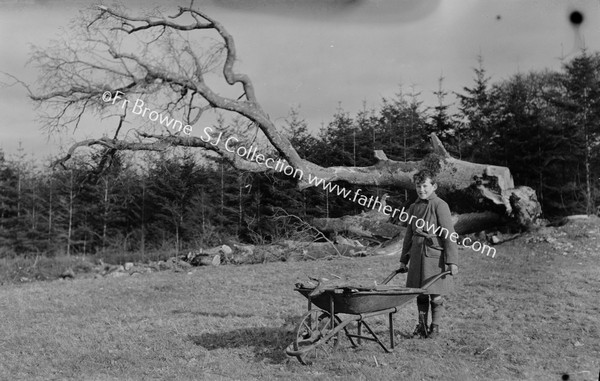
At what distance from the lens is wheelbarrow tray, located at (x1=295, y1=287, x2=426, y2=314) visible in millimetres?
4922

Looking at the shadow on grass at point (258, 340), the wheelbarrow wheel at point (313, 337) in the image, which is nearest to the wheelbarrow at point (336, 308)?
the wheelbarrow wheel at point (313, 337)

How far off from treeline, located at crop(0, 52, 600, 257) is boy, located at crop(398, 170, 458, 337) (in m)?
10.1

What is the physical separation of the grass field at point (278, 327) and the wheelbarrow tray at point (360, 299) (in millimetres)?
473

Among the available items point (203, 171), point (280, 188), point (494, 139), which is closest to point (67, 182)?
point (203, 171)

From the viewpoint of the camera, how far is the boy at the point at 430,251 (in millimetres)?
5793

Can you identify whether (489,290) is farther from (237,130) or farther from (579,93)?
(579,93)

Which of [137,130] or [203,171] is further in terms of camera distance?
[203,171]

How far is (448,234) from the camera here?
580 centimetres

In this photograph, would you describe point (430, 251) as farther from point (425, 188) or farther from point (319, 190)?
point (319, 190)

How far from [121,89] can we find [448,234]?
24.4 feet

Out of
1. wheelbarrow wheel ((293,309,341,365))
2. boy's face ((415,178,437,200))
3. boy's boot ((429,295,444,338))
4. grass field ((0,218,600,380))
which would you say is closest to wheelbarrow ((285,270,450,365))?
wheelbarrow wheel ((293,309,341,365))

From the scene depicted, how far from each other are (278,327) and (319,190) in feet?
40.6

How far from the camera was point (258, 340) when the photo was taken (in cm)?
605

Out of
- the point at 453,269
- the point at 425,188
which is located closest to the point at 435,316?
the point at 453,269
